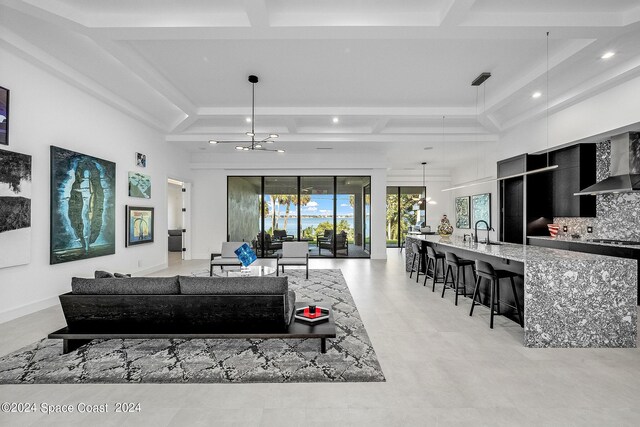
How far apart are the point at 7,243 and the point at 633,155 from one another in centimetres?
847

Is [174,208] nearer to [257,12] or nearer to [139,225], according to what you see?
[139,225]

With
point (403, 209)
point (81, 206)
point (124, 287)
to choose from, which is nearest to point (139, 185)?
point (81, 206)

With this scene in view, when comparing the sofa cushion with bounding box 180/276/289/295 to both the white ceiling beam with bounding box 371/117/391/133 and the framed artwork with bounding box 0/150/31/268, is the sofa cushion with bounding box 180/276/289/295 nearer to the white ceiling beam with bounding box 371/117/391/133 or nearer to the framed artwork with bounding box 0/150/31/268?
the framed artwork with bounding box 0/150/31/268

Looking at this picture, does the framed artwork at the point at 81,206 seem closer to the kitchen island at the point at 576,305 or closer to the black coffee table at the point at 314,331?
the black coffee table at the point at 314,331

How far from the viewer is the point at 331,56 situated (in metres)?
4.38

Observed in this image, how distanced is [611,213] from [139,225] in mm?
8613

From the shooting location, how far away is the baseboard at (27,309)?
3.86 meters

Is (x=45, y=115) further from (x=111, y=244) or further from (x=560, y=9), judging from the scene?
(x=560, y=9)

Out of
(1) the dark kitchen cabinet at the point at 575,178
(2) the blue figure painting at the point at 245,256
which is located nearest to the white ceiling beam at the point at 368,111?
(1) the dark kitchen cabinet at the point at 575,178

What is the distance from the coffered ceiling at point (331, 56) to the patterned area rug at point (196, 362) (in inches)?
129

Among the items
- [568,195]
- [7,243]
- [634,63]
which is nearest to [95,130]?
[7,243]

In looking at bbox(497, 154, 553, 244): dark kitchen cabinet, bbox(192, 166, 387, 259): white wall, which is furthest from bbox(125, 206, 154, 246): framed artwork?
bbox(497, 154, 553, 244): dark kitchen cabinet

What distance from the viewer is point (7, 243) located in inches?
148

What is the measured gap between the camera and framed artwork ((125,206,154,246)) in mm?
6141
